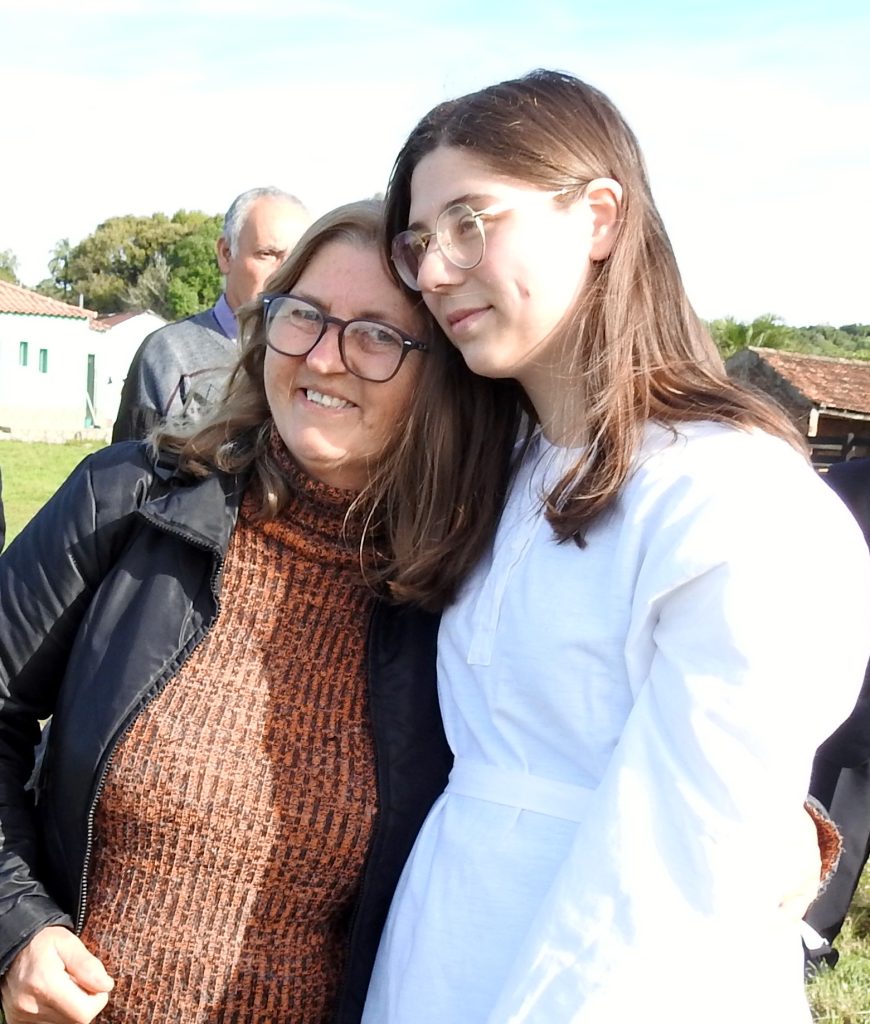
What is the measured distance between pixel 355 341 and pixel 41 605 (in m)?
0.77

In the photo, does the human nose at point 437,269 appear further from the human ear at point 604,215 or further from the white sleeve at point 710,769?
the white sleeve at point 710,769

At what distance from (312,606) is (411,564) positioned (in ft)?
0.79

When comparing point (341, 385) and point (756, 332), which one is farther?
point (756, 332)

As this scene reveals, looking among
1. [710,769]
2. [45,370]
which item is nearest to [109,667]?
[710,769]

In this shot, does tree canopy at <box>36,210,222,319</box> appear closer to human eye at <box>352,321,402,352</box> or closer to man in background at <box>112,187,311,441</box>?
man in background at <box>112,187,311,441</box>

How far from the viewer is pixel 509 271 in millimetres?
1776

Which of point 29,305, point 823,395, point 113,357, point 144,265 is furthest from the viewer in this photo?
point 144,265

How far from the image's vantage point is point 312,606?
218 centimetres

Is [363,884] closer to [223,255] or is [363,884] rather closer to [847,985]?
[847,985]

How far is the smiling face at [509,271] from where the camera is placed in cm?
178

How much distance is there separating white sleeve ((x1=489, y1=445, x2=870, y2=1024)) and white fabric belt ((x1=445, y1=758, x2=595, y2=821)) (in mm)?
155

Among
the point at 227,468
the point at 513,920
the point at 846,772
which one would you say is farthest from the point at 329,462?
the point at 846,772

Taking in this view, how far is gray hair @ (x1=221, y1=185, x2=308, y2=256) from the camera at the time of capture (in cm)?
571

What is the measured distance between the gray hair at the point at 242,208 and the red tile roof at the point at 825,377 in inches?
852
